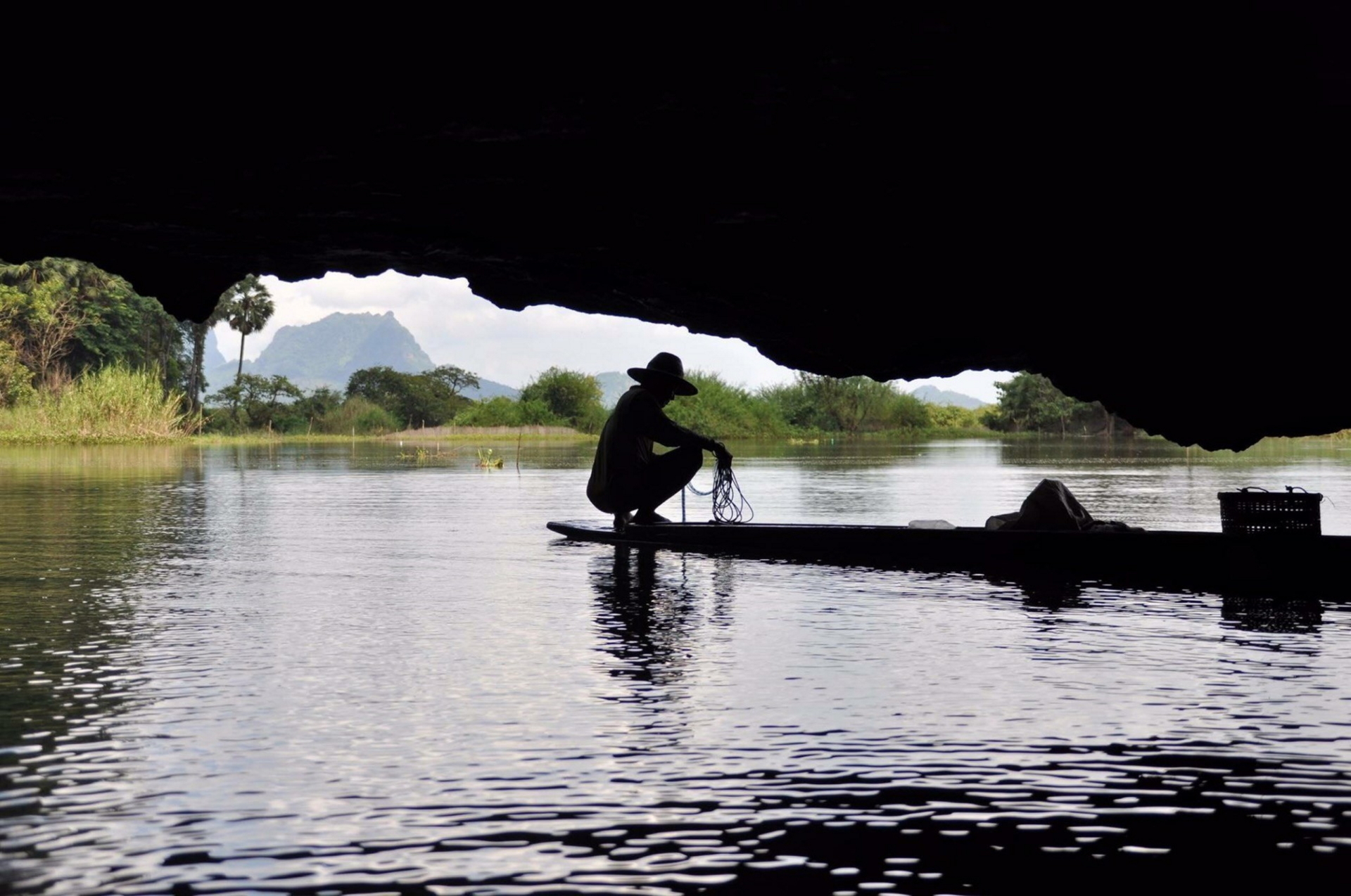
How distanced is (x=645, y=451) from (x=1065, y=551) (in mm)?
3616

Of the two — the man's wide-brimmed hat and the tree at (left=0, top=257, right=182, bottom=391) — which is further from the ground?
the tree at (left=0, top=257, right=182, bottom=391)

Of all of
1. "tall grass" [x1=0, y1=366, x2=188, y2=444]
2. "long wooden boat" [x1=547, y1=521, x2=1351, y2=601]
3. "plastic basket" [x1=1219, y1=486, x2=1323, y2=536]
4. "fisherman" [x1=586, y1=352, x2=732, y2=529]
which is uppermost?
"tall grass" [x1=0, y1=366, x2=188, y2=444]

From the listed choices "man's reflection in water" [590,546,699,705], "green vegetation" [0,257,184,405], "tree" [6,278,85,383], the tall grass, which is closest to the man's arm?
"man's reflection in water" [590,546,699,705]

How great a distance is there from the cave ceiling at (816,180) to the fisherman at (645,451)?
5.47 feet

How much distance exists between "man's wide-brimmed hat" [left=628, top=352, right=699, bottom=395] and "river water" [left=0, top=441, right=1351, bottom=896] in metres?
1.73

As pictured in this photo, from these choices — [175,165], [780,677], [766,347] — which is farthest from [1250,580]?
[175,165]

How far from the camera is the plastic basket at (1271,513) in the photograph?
9406 mm

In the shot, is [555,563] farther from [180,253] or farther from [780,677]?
[780,677]

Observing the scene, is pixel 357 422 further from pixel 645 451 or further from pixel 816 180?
pixel 816 180

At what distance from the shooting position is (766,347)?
11.3 meters

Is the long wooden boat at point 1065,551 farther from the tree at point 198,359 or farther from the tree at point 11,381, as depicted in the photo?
the tree at point 198,359

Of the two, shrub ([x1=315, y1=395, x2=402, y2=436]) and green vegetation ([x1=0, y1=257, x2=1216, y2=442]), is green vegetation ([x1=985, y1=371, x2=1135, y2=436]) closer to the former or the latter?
green vegetation ([x1=0, y1=257, x2=1216, y2=442])

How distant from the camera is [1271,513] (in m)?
9.53

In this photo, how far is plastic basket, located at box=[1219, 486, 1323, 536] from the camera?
9406 mm
